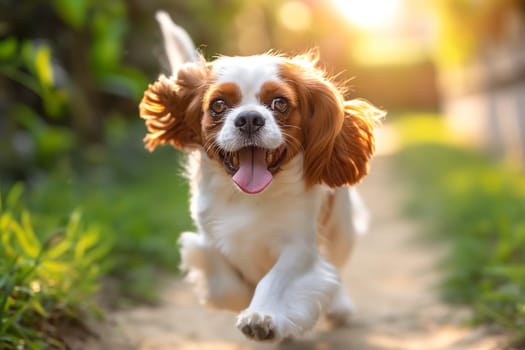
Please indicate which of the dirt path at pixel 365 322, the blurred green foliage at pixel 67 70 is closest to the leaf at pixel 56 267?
the dirt path at pixel 365 322

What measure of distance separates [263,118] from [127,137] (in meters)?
7.94

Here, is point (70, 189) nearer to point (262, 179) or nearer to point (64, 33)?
point (64, 33)

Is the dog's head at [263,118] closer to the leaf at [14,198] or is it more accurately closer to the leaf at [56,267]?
the leaf at [56,267]

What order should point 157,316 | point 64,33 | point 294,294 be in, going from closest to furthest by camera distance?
1. point 294,294
2. point 157,316
3. point 64,33

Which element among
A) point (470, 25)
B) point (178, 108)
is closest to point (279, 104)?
point (178, 108)

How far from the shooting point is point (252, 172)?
8.42ft

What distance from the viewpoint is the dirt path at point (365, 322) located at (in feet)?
11.4

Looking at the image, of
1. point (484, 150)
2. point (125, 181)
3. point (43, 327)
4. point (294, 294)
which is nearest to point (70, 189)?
point (125, 181)

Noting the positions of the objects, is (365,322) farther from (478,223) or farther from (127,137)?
(127,137)

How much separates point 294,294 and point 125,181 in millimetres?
6057

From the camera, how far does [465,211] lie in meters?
6.01

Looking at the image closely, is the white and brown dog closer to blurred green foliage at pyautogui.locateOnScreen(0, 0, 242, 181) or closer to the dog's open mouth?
the dog's open mouth

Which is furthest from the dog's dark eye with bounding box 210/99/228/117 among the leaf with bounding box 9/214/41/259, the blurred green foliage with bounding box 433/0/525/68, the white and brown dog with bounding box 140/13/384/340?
the blurred green foliage with bounding box 433/0/525/68

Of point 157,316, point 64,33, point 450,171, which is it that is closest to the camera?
point 157,316
